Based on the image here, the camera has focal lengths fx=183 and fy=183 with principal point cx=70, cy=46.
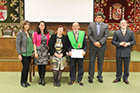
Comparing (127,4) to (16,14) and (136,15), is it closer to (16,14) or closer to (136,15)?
(136,15)

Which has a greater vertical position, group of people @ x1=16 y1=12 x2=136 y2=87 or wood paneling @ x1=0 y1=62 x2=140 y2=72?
group of people @ x1=16 y1=12 x2=136 y2=87

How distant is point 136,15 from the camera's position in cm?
742

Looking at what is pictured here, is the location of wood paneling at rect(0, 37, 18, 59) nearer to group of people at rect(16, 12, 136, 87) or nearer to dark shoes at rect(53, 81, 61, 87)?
group of people at rect(16, 12, 136, 87)

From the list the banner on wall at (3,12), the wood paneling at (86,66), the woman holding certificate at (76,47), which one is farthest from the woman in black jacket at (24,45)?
the banner on wall at (3,12)

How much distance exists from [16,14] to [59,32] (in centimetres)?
403

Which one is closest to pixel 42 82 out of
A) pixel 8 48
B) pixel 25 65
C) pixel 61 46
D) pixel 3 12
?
pixel 25 65

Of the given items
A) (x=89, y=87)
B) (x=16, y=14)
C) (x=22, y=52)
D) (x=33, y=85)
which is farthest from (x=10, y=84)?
(x=16, y=14)

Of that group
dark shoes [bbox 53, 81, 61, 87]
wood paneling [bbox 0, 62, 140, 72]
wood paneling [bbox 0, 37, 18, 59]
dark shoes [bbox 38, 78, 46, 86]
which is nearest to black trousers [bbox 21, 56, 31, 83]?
dark shoes [bbox 38, 78, 46, 86]

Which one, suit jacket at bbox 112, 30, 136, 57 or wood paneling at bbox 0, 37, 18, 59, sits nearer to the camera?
suit jacket at bbox 112, 30, 136, 57

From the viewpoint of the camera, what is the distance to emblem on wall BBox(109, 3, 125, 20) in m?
7.38

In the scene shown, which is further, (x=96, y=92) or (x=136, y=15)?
(x=136, y=15)

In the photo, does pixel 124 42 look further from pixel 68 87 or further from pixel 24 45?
pixel 24 45

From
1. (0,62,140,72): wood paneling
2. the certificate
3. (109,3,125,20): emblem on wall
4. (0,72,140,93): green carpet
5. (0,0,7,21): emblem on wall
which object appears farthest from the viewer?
(109,3,125,20): emblem on wall

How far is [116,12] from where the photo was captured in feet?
24.3
